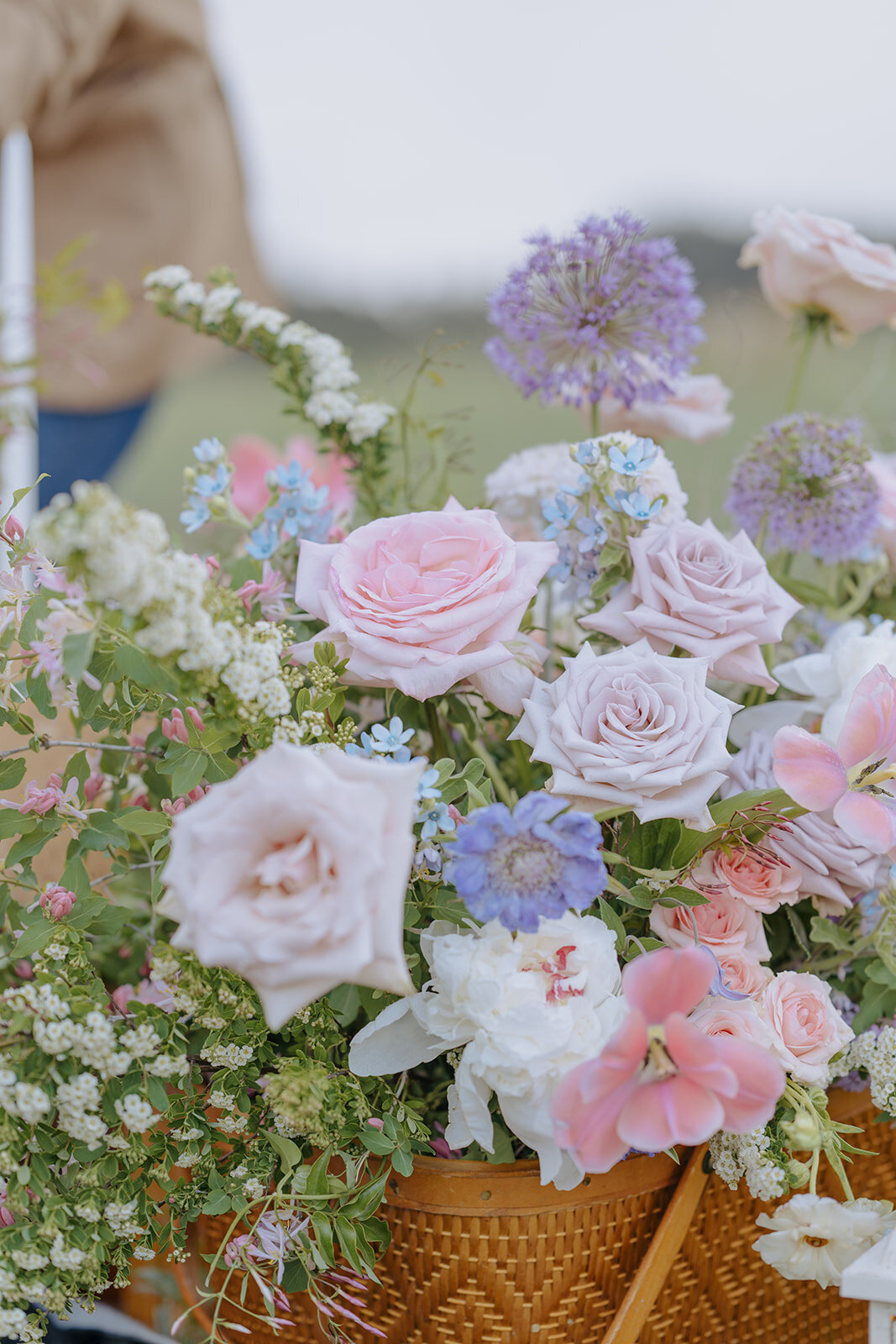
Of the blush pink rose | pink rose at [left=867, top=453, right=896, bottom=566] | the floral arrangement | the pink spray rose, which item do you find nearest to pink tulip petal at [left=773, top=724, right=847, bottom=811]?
the floral arrangement

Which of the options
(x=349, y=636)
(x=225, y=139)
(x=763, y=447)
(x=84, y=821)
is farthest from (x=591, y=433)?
(x=225, y=139)

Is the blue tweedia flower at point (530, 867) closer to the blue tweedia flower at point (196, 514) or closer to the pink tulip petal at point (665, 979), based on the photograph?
the pink tulip petal at point (665, 979)

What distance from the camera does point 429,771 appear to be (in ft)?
1.43

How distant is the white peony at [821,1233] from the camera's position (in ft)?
1.51

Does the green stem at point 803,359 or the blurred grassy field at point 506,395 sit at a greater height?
the green stem at point 803,359

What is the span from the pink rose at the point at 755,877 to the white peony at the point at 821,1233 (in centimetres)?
14

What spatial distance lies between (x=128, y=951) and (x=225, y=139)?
953mm

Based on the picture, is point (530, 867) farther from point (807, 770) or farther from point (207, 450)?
Result: point (207, 450)

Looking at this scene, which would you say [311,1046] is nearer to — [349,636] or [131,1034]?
[131,1034]

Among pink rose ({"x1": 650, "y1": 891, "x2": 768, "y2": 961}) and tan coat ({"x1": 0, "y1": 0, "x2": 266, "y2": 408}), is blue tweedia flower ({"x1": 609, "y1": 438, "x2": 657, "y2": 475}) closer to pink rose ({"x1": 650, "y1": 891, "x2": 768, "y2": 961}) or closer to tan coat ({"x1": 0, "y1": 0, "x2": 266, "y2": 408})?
pink rose ({"x1": 650, "y1": 891, "x2": 768, "y2": 961})

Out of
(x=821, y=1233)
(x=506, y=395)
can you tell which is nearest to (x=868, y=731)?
(x=821, y=1233)

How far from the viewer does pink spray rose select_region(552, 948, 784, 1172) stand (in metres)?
0.35

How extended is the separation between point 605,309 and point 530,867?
413 millimetres

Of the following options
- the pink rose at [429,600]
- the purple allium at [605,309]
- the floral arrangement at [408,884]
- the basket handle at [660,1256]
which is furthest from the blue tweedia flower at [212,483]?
the basket handle at [660,1256]
